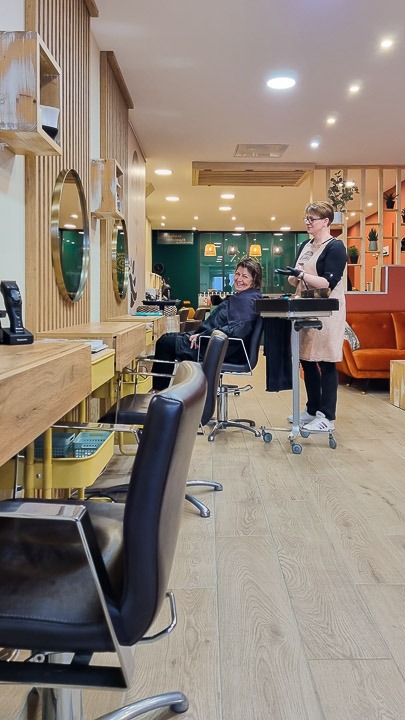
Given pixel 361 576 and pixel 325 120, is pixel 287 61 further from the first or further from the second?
pixel 361 576

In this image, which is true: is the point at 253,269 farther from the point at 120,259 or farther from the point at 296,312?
the point at 120,259

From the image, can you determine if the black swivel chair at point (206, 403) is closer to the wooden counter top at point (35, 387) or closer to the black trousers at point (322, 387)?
the wooden counter top at point (35, 387)

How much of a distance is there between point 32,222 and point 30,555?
69.4 inches

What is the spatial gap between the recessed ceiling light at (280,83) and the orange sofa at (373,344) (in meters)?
2.63

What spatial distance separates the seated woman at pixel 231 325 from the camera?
4316 mm

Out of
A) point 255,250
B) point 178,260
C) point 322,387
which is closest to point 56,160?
point 322,387

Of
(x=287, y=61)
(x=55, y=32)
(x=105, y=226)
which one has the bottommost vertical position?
(x=105, y=226)

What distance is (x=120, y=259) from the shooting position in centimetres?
477

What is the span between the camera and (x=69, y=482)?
6.52ft

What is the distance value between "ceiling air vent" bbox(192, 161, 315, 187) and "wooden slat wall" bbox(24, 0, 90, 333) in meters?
4.26

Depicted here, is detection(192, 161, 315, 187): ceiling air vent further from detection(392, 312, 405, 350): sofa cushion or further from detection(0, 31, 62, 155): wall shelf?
detection(0, 31, 62, 155): wall shelf

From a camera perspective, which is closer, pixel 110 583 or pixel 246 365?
pixel 110 583

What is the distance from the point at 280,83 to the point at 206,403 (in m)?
3.49

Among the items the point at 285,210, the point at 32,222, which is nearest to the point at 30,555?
the point at 32,222
